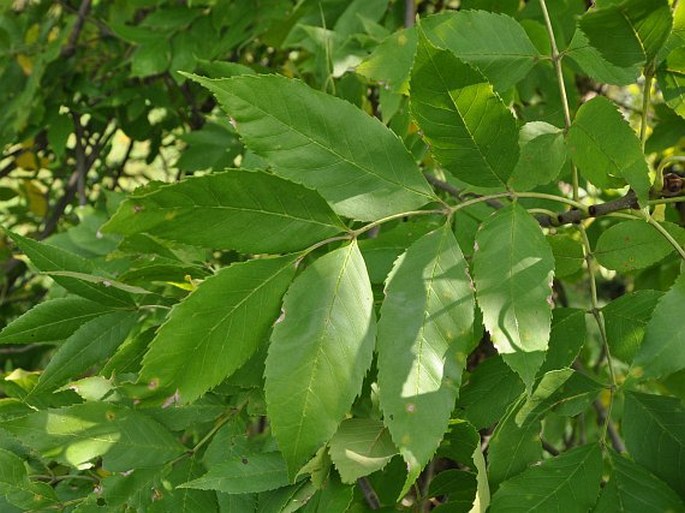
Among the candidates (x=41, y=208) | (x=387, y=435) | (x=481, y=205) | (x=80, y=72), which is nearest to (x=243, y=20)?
(x=80, y=72)

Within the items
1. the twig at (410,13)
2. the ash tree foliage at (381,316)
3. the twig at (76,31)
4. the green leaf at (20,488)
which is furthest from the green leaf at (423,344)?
the twig at (76,31)

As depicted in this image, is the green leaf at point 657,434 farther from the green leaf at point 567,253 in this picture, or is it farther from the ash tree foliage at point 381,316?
the green leaf at point 567,253

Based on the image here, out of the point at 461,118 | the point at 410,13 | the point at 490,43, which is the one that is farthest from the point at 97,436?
the point at 410,13

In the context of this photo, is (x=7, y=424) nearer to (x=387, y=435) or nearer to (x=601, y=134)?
(x=387, y=435)

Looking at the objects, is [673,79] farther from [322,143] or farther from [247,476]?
[247,476]

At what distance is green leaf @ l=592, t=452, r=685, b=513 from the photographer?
0.67 meters

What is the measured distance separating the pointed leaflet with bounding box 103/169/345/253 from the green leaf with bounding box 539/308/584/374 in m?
0.26

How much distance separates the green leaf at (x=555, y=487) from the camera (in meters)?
0.69

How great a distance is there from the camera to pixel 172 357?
2.17 feet

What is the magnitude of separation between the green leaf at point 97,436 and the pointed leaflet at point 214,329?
18cm

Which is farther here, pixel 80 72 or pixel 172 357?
pixel 80 72

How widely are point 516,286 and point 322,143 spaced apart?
0.20 metres

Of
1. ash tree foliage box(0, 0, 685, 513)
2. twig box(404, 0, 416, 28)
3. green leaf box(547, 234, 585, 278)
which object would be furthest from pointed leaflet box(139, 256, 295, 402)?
twig box(404, 0, 416, 28)

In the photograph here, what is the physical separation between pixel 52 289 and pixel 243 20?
0.64 meters
